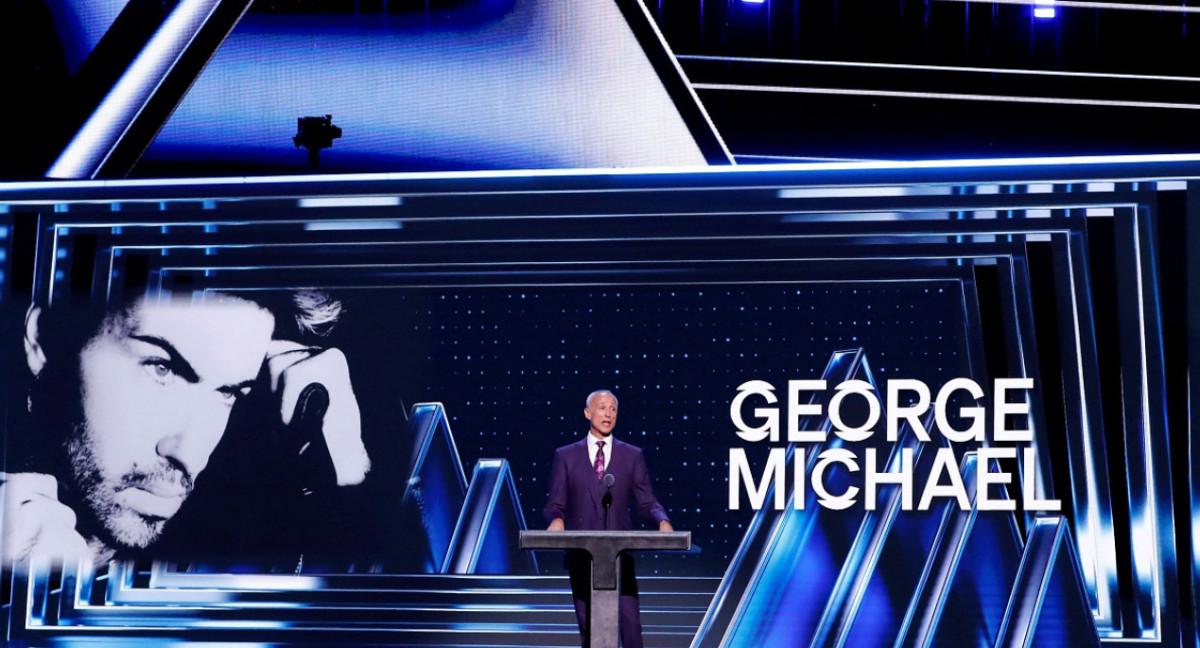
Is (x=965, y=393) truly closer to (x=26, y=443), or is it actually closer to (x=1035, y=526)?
(x=1035, y=526)

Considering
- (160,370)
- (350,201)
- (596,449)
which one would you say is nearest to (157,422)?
(160,370)

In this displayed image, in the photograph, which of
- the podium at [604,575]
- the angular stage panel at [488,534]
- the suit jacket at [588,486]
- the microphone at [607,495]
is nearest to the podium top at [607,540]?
the podium at [604,575]

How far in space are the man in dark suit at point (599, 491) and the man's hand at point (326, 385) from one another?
4.02 ft

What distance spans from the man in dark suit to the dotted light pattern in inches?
28.6

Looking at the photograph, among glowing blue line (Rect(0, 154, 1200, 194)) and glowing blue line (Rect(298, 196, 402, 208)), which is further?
glowing blue line (Rect(298, 196, 402, 208))

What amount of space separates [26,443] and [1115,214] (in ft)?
15.3

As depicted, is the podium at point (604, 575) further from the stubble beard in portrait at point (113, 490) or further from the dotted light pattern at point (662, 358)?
the stubble beard in portrait at point (113, 490)

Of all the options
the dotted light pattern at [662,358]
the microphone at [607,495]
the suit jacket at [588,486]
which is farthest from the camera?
the dotted light pattern at [662,358]

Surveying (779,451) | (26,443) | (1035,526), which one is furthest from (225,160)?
(1035,526)

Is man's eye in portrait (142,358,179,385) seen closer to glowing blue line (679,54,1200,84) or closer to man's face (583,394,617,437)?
man's face (583,394,617,437)

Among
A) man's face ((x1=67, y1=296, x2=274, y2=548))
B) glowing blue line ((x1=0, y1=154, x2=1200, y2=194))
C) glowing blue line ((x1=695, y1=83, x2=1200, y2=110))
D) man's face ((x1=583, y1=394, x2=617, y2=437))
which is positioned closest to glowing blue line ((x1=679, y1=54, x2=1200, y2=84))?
glowing blue line ((x1=695, y1=83, x2=1200, y2=110))

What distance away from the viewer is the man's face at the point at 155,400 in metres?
5.57

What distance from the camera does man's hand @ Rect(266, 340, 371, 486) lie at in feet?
18.2

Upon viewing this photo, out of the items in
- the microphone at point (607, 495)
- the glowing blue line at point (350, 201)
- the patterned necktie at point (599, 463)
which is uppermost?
the glowing blue line at point (350, 201)
